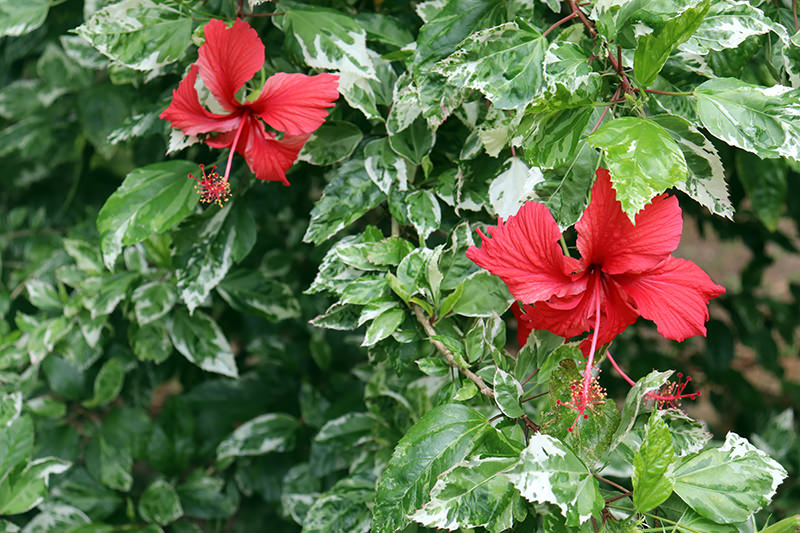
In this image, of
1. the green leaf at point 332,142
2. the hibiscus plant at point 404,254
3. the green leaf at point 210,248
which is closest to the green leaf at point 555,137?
the hibiscus plant at point 404,254

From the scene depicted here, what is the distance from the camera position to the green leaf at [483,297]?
77cm

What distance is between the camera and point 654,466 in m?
0.60

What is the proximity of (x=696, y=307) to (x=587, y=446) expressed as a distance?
0.17m

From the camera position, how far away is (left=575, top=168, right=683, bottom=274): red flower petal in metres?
0.64

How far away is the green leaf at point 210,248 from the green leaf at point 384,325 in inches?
11.8

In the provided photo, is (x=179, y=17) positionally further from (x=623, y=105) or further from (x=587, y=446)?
(x=587, y=446)

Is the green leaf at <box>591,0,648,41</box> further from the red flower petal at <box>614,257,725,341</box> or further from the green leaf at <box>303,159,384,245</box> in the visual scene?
the green leaf at <box>303,159,384,245</box>

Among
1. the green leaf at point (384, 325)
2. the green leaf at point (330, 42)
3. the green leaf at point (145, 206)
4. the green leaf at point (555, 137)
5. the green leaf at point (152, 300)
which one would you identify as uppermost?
the green leaf at point (330, 42)

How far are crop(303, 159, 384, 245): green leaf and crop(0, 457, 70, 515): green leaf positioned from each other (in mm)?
562

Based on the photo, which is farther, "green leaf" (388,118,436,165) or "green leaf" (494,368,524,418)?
"green leaf" (388,118,436,165)

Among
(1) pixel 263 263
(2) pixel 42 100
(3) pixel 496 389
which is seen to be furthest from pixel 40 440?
(3) pixel 496 389

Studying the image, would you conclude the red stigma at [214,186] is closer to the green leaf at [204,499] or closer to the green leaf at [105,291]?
the green leaf at [105,291]

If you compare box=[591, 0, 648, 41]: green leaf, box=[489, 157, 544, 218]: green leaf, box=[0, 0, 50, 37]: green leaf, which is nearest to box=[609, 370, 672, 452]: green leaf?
box=[489, 157, 544, 218]: green leaf

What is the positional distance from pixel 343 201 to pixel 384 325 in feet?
0.68
